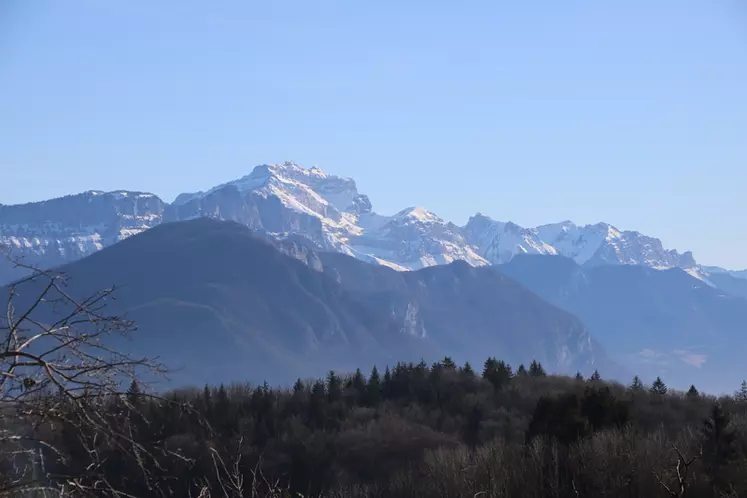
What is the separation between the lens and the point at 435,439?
96.9 m

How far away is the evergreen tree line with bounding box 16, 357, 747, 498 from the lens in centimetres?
2077

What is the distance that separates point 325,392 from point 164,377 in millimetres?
110831

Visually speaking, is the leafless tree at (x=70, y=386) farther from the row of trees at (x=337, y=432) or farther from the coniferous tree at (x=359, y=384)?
the coniferous tree at (x=359, y=384)

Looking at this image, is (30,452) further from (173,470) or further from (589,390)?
(173,470)

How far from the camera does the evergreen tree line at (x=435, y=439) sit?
68.1 feet

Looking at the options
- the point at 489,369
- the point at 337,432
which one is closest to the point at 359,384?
the point at 489,369

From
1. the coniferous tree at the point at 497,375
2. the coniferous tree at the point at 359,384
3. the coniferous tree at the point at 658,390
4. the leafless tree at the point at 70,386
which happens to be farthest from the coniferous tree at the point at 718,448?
the coniferous tree at the point at 359,384

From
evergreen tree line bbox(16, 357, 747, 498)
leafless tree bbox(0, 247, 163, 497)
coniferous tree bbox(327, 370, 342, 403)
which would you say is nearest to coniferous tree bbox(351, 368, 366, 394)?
evergreen tree line bbox(16, 357, 747, 498)

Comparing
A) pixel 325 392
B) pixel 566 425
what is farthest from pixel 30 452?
pixel 325 392

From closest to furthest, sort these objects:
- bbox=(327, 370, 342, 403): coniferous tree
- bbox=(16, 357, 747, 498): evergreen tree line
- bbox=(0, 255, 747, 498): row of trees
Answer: bbox=(0, 255, 747, 498): row of trees < bbox=(16, 357, 747, 498): evergreen tree line < bbox=(327, 370, 342, 403): coniferous tree

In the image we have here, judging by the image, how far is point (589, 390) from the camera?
6788 centimetres

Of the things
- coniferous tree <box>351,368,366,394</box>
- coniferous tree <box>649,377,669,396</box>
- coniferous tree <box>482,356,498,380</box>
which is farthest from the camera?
coniferous tree <box>351,368,366,394</box>

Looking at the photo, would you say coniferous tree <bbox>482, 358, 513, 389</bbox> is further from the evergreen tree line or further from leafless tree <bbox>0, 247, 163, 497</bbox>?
leafless tree <bbox>0, 247, 163, 497</bbox>

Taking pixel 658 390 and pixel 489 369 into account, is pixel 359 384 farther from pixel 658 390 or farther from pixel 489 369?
pixel 658 390
